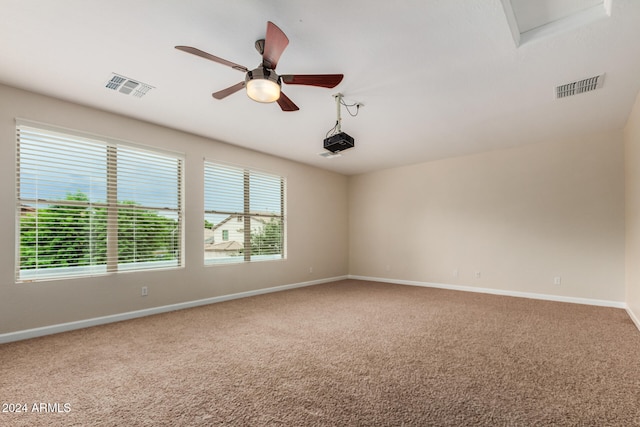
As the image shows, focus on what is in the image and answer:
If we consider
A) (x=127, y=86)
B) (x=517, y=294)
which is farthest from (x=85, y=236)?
(x=517, y=294)

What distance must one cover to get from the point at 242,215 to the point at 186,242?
45.1 inches

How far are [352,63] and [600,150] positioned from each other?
4.54 metres

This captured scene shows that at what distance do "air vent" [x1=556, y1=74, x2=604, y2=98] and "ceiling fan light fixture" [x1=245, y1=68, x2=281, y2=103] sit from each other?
303 centimetres

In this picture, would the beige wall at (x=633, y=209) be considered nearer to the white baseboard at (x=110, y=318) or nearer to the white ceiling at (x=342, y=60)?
the white ceiling at (x=342, y=60)

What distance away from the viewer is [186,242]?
4602 millimetres

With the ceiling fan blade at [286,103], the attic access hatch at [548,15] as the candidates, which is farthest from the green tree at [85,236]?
the attic access hatch at [548,15]

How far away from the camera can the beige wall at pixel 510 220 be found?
470 cm

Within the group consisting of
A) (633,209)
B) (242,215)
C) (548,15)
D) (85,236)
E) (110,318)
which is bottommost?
(110,318)

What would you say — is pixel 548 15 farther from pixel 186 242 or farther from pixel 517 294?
pixel 186 242

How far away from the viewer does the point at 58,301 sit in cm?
344

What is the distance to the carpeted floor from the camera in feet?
6.13

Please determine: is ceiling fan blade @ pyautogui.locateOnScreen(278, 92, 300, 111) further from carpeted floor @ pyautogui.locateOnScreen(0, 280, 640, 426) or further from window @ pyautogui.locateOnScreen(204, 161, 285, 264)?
window @ pyautogui.locateOnScreen(204, 161, 285, 264)

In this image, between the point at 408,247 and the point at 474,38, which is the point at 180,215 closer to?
the point at 474,38

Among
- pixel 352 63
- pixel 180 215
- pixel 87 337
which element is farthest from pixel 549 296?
pixel 87 337
